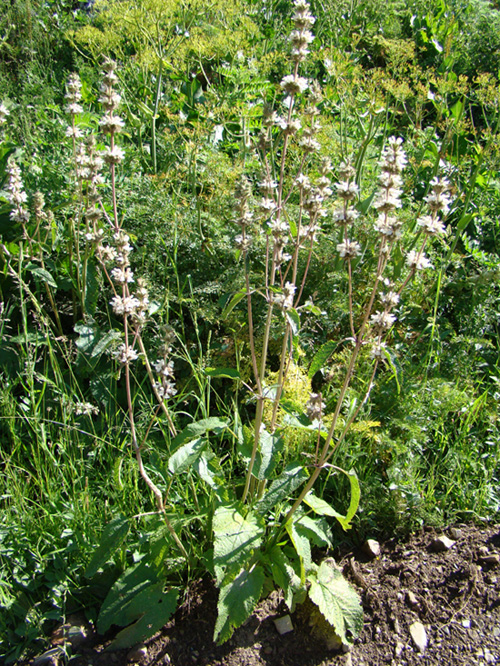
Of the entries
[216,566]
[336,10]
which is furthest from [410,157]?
[216,566]

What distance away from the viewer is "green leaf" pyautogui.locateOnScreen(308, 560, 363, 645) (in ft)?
5.75

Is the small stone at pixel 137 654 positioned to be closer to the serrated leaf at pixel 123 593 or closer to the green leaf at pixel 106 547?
the serrated leaf at pixel 123 593

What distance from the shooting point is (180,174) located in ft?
10.6

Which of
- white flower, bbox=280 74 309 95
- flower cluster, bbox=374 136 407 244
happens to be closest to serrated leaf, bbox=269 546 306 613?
flower cluster, bbox=374 136 407 244

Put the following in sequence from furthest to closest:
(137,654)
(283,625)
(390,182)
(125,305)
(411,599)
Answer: (411,599), (283,625), (137,654), (125,305), (390,182)

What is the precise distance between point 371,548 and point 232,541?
756mm

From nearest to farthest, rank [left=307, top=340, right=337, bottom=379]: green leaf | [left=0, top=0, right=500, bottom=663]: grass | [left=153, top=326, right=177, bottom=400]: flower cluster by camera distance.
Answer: [left=153, top=326, right=177, bottom=400]: flower cluster → [left=307, top=340, right=337, bottom=379]: green leaf → [left=0, top=0, right=500, bottom=663]: grass

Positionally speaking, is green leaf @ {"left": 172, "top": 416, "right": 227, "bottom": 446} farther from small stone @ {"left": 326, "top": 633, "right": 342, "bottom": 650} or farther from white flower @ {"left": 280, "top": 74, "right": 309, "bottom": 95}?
white flower @ {"left": 280, "top": 74, "right": 309, "bottom": 95}

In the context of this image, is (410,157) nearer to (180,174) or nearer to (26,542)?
(180,174)

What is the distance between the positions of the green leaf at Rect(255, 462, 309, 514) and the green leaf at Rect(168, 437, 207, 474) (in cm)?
24

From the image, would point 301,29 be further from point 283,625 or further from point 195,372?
point 283,625

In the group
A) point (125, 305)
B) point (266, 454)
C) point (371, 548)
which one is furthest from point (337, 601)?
point (125, 305)

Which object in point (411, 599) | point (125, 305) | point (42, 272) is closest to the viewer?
point (125, 305)

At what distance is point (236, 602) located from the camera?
5.35ft
